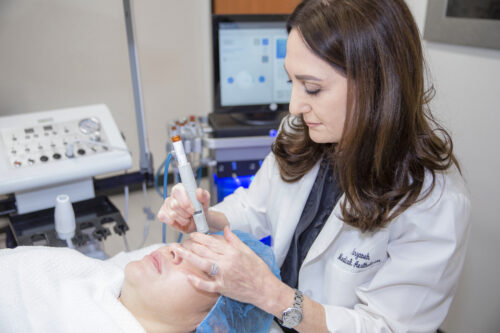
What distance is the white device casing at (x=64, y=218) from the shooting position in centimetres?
132

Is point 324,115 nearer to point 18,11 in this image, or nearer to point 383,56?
point 383,56

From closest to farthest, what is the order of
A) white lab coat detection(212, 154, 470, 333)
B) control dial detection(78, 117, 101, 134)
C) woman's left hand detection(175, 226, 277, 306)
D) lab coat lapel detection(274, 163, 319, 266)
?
woman's left hand detection(175, 226, 277, 306) → white lab coat detection(212, 154, 470, 333) → lab coat lapel detection(274, 163, 319, 266) → control dial detection(78, 117, 101, 134)

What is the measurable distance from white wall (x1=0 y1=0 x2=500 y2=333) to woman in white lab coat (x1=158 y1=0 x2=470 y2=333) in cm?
57

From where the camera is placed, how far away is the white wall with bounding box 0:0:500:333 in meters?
1.55

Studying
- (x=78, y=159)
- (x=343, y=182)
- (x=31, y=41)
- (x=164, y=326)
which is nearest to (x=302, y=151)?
(x=343, y=182)

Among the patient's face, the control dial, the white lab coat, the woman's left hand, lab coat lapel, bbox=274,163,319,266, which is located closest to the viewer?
the woman's left hand

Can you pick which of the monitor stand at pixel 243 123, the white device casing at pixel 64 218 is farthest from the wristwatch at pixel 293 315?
the monitor stand at pixel 243 123

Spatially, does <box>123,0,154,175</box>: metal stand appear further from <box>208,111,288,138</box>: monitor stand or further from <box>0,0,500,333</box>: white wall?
<box>0,0,500,333</box>: white wall

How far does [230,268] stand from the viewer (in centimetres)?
90

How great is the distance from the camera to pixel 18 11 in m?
2.14

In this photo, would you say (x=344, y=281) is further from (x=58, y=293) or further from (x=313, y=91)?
(x=58, y=293)

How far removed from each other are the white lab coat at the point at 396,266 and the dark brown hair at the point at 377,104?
5 cm

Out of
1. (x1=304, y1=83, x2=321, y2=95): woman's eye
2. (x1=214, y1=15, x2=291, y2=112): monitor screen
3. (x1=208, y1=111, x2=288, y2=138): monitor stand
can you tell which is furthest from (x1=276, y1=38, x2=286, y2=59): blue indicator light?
(x1=304, y1=83, x2=321, y2=95): woman's eye

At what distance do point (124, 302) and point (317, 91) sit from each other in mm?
798
